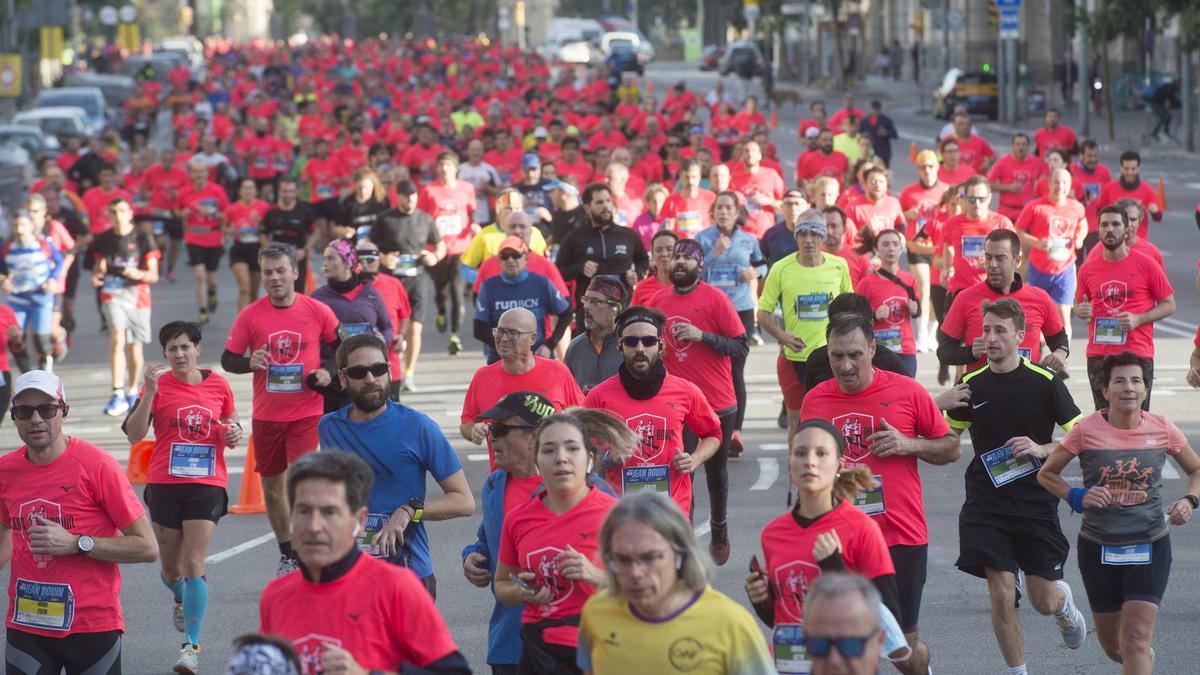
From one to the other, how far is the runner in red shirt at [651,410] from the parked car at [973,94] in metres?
44.5

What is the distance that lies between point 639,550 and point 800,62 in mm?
83957

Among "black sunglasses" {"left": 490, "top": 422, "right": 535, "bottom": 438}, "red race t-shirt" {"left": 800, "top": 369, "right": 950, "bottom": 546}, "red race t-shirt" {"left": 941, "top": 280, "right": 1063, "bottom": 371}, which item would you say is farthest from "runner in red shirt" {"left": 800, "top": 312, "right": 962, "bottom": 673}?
"red race t-shirt" {"left": 941, "top": 280, "right": 1063, "bottom": 371}

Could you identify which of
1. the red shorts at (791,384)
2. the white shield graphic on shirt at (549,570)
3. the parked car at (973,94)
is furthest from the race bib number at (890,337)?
the parked car at (973,94)

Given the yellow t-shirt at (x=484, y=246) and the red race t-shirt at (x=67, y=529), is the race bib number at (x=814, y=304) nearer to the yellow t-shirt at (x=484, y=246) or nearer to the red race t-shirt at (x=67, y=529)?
the yellow t-shirt at (x=484, y=246)

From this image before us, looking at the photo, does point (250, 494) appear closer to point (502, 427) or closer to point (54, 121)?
point (502, 427)

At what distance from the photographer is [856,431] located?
8.02 metres

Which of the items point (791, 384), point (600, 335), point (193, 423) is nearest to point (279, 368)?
point (193, 423)

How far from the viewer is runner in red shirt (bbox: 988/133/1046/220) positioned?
20.2 meters

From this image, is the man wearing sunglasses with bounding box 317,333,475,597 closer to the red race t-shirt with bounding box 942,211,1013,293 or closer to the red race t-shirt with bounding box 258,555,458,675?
the red race t-shirt with bounding box 258,555,458,675

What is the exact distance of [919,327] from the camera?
714 inches

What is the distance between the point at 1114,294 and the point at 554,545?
659 cm

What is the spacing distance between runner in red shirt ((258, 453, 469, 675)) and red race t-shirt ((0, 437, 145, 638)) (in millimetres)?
1966

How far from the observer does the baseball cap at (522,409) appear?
7273 mm

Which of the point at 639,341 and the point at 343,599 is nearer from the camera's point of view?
the point at 343,599
